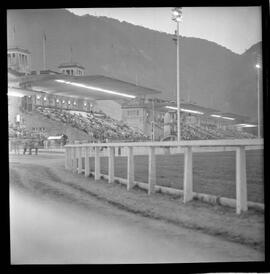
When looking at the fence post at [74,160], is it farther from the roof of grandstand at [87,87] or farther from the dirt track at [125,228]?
the roof of grandstand at [87,87]

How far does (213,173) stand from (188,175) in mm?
157

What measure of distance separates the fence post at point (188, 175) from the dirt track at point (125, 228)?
0.25ft

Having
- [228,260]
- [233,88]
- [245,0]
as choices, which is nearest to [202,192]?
[228,260]

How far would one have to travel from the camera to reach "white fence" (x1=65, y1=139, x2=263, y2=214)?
2523 millimetres

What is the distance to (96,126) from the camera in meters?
2.70

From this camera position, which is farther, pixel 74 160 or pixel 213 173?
pixel 74 160

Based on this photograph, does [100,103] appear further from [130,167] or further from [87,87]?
[130,167]

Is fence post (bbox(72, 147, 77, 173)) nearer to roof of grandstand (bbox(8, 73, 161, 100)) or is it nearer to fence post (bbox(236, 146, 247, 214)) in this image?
roof of grandstand (bbox(8, 73, 161, 100))

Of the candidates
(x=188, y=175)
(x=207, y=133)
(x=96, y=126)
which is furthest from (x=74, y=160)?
(x=207, y=133)

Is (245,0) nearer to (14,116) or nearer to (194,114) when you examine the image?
(194,114)

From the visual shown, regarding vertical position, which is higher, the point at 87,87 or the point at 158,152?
the point at 87,87

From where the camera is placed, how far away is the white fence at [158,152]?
99.3 inches

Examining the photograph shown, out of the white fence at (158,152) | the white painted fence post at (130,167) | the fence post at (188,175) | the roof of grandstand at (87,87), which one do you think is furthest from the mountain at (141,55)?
the white painted fence post at (130,167)

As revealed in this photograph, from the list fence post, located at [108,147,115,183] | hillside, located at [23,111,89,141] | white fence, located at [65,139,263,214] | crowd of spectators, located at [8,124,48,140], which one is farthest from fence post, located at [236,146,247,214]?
crowd of spectators, located at [8,124,48,140]
